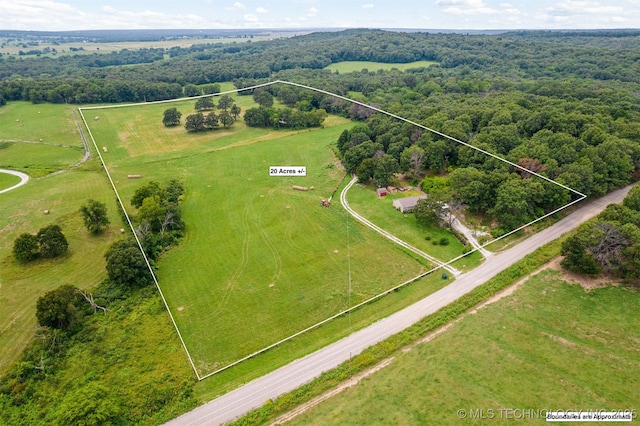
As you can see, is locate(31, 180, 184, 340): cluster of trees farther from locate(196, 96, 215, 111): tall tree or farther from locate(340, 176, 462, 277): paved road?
locate(340, 176, 462, 277): paved road

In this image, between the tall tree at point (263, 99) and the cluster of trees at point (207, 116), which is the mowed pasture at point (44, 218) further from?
the tall tree at point (263, 99)

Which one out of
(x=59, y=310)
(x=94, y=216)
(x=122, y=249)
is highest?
(x=122, y=249)

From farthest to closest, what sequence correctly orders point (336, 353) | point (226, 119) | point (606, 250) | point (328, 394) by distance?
1. point (226, 119)
2. point (606, 250)
3. point (336, 353)
4. point (328, 394)

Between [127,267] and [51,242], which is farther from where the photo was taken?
[51,242]

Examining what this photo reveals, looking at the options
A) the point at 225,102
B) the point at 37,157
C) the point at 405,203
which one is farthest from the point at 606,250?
the point at 37,157

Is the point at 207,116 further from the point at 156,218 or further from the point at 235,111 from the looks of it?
the point at 156,218

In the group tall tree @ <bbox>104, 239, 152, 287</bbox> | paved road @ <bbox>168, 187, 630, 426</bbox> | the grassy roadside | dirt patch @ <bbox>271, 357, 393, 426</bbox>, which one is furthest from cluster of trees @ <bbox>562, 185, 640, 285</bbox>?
tall tree @ <bbox>104, 239, 152, 287</bbox>
